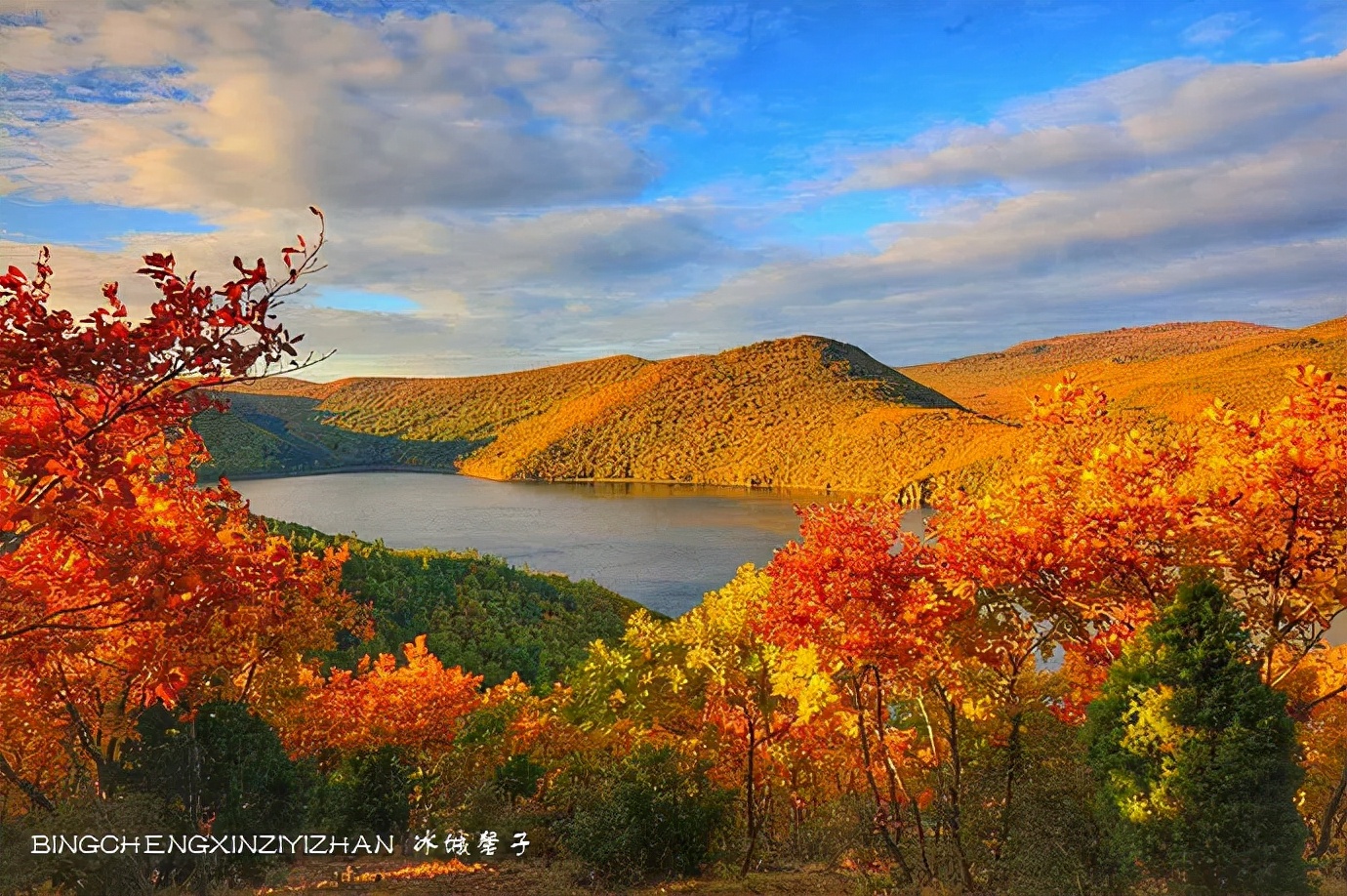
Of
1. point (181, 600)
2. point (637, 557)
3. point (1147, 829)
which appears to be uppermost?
point (181, 600)

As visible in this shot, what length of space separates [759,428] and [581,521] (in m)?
60.8

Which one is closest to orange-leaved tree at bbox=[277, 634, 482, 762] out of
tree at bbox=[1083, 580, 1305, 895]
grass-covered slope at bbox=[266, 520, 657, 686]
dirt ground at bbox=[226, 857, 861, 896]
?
dirt ground at bbox=[226, 857, 861, 896]

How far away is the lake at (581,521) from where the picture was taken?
210 ft

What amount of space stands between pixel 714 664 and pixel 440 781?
973cm

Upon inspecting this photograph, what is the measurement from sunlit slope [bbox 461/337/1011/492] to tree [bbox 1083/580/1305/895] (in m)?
95.6

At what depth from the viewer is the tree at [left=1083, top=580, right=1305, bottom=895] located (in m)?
7.09

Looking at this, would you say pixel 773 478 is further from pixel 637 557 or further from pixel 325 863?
pixel 325 863

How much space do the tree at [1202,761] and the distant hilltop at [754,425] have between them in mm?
89603

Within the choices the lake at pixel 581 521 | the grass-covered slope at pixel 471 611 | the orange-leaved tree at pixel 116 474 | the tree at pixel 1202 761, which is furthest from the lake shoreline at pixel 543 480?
the orange-leaved tree at pixel 116 474

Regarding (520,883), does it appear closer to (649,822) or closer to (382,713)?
(649,822)

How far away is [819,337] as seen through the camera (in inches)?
7283

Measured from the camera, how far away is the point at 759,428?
146 meters

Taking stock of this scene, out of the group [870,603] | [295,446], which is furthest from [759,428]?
[870,603]

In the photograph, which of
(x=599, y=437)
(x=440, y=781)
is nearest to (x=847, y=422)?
(x=599, y=437)
